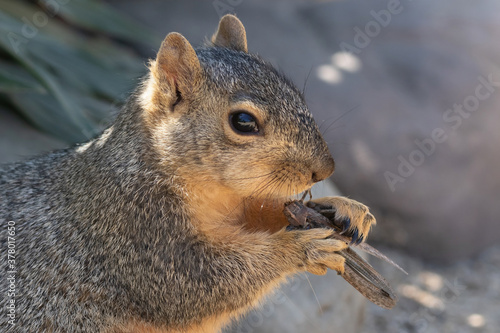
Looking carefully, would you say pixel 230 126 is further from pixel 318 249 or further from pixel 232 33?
pixel 232 33

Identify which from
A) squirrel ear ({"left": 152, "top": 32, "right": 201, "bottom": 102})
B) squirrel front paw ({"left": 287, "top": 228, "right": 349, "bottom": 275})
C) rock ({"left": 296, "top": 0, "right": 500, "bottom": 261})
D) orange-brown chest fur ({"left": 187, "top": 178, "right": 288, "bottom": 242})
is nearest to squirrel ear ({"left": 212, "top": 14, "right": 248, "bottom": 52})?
squirrel ear ({"left": 152, "top": 32, "right": 201, "bottom": 102})

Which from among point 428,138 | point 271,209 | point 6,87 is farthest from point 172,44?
point 428,138

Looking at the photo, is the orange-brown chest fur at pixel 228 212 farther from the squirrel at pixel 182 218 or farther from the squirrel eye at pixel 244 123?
the squirrel eye at pixel 244 123

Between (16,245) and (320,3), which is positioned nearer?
(16,245)

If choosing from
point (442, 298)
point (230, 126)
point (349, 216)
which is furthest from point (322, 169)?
point (442, 298)

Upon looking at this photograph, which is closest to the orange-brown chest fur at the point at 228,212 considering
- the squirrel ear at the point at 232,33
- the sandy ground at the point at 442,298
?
the squirrel ear at the point at 232,33

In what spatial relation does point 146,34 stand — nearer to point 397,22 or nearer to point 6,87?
point 6,87
